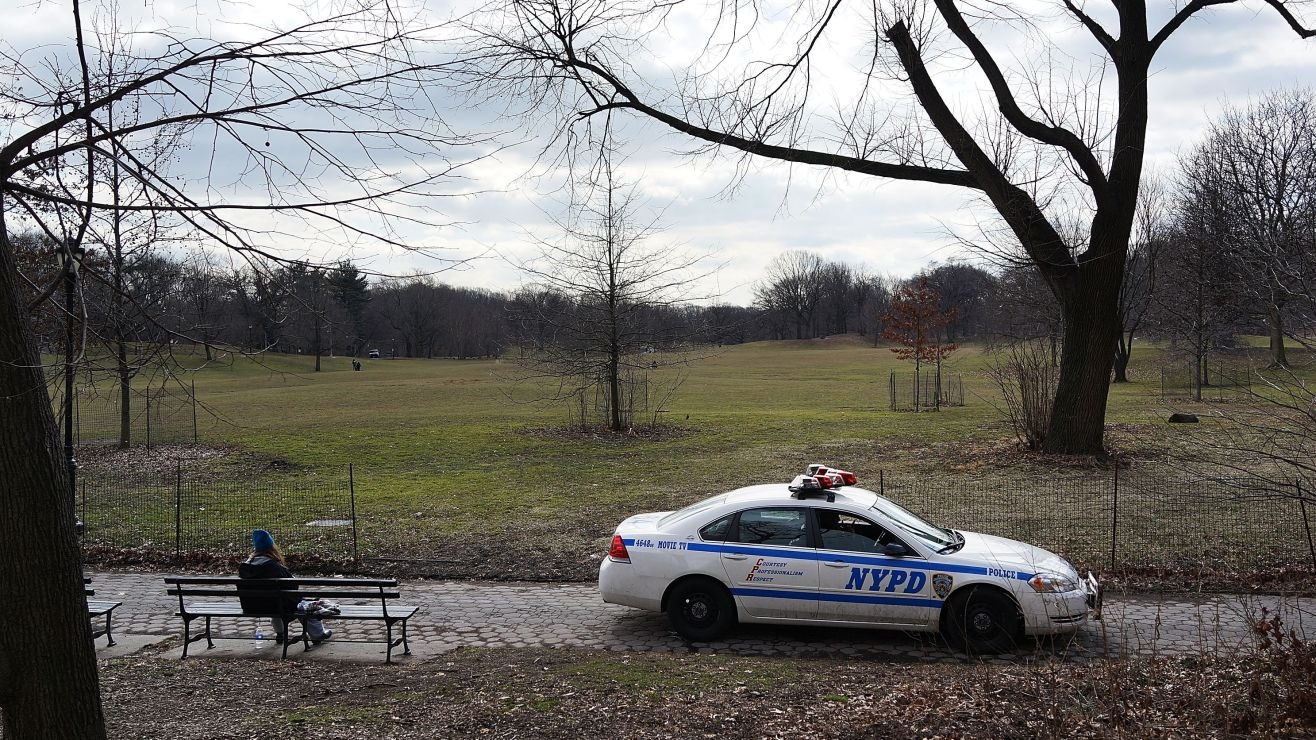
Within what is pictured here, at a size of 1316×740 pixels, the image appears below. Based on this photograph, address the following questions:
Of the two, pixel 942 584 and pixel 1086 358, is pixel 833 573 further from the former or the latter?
pixel 1086 358

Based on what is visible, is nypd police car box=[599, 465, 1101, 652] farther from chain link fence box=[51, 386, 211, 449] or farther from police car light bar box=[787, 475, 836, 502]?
chain link fence box=[51, 386, 211, 449]

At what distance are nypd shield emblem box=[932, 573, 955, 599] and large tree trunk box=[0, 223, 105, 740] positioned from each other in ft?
21.9

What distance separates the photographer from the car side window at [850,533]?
8.82 metres

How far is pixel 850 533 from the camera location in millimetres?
8914

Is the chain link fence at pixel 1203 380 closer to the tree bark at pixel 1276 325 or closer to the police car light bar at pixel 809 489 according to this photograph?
the tree bark at pixel 1276 325

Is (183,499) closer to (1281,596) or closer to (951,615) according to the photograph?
(951,615)

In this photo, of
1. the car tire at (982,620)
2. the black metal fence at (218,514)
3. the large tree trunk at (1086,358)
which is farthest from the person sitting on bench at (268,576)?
the large tree trunk at (1086,358)

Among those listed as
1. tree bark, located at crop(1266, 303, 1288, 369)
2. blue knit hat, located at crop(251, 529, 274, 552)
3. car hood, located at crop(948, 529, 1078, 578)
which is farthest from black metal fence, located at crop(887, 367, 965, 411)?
blue knit hat, located at crop(251, 529, 274, 552)

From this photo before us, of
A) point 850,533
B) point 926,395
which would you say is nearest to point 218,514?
point 850,533

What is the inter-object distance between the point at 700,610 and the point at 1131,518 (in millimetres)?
8503

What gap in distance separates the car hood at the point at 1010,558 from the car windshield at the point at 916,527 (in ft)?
0.66

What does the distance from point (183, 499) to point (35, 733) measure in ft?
47.4

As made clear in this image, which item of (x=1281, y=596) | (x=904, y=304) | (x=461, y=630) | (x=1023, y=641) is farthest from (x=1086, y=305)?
(x=904, y=304)

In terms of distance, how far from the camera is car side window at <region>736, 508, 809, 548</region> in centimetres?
898
